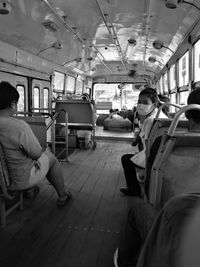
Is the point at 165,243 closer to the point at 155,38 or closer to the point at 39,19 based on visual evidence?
the point at 39,19

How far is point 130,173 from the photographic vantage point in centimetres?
358

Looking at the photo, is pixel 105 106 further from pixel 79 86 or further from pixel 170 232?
pixel 170 232

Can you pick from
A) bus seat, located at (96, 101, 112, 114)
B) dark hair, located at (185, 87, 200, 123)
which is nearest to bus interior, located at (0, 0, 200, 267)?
dark hair, located at (185, 87, 200, 123)

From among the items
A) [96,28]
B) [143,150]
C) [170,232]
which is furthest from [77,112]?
[170,232]

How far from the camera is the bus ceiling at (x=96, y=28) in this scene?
4.68 m

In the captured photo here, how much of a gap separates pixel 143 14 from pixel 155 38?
1.77 meters

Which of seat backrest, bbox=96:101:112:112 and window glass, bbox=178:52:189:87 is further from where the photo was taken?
→ seat backrest, bbox=96:101:112:112

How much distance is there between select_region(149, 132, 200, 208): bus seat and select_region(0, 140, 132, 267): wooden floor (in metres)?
0.87

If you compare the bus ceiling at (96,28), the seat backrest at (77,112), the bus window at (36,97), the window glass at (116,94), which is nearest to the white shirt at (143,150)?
the bus ceiling at (96,28)

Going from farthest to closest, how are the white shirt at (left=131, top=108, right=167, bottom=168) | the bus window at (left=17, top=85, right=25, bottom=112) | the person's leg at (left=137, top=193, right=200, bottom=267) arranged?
the bus window at (left=17, top=85, right=25, bottom=112)
the white shirt at (left=131, top=108, right=167, bottom=168)
the person's leg at (left=137, top=193, right=200, bottom=267)

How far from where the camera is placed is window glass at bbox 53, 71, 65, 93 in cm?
919

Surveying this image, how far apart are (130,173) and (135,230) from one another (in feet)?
5.91

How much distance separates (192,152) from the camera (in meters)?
1.91

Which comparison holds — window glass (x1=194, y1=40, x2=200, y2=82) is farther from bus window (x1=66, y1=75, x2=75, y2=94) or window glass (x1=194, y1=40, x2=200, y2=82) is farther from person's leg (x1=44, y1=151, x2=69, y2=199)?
bus window (x1=66, y1=75, x2=75, y2=94)
